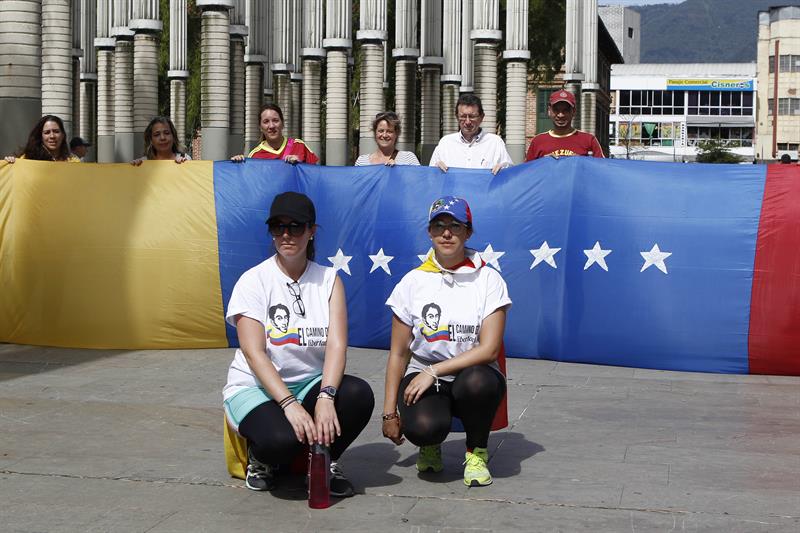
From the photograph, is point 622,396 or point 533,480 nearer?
point 533,480

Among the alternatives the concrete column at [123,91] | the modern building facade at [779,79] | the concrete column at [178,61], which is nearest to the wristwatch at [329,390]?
the concrete column at [178,61]

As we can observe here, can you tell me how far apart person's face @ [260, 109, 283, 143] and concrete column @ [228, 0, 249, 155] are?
101ft

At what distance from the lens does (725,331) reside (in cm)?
1187

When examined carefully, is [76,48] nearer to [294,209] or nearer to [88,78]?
[88,78]

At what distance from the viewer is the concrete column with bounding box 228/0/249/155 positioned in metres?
43.2

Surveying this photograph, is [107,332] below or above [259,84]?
below

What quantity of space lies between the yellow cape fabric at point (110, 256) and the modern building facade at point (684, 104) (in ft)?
466

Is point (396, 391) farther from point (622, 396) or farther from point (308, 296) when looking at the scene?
point (622, 396)

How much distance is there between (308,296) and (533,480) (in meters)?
1.56

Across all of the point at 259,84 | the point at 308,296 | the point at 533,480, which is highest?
the point at 259,84

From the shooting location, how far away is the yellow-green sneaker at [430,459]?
7723 millimetres

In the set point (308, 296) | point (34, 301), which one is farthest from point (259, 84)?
point (308, 296)

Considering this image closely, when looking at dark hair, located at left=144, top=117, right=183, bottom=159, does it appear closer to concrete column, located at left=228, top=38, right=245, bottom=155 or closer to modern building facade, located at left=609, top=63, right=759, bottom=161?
concrete column, located at left=228, top=38, right=245, bottom=155

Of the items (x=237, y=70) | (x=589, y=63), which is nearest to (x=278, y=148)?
(x=237, y=70)
